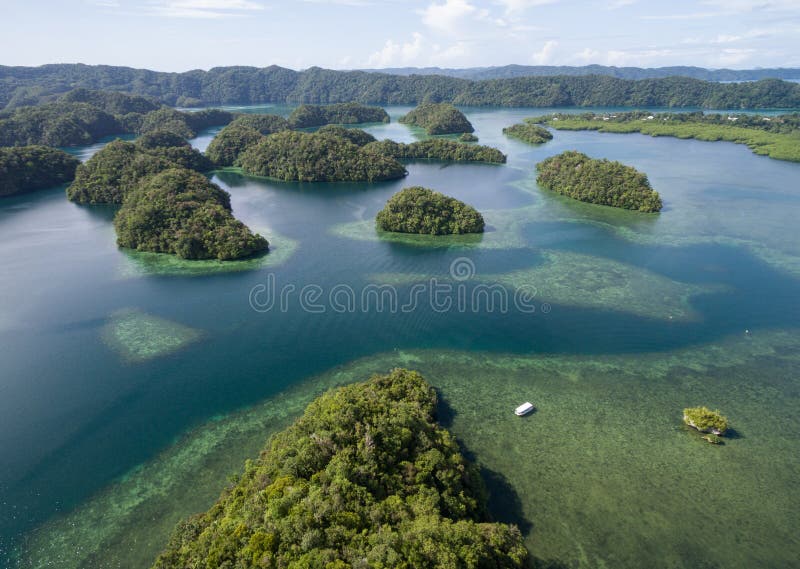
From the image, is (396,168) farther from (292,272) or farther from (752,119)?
(752,119)

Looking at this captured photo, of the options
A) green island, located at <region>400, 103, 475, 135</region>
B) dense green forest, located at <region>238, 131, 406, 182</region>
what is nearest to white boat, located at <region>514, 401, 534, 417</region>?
dense green forest, located at <region>238, 131, 406, 182</region>

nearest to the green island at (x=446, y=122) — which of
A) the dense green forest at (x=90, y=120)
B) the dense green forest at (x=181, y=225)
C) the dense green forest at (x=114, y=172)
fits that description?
the dense green forest at (x=90, y=120)

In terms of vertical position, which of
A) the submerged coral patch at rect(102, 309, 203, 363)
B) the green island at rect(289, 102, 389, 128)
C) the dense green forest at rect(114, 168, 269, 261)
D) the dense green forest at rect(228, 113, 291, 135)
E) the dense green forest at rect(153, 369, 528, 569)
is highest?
the green island at rect(289, 102, 389, 128)

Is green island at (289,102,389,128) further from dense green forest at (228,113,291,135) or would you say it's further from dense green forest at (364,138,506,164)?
dense green forest at (364,138,506,164)

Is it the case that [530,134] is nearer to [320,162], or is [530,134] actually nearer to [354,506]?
[320,162]

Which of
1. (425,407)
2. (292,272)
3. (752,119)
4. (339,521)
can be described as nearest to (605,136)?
(752,119)

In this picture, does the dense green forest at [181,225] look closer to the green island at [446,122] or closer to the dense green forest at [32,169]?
the dense green forest at [32,169]
